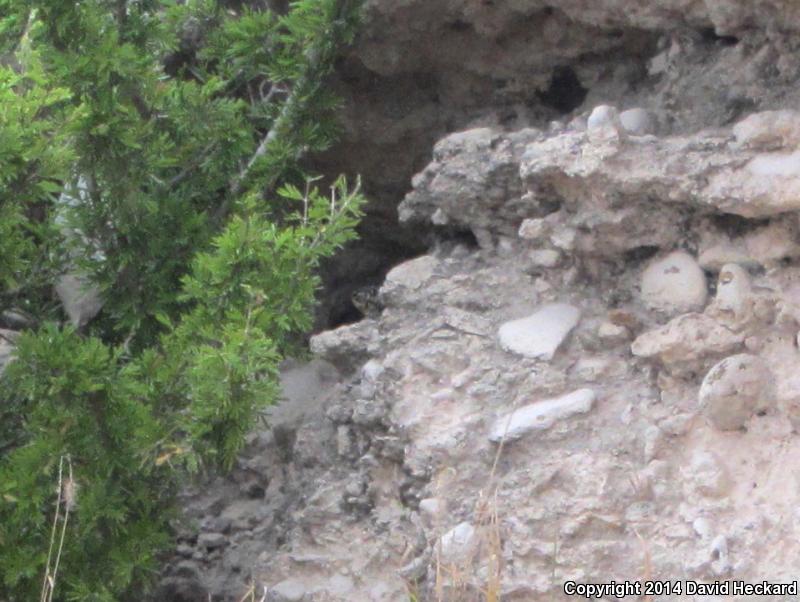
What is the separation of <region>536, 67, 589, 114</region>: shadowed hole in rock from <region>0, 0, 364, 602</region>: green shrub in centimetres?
53

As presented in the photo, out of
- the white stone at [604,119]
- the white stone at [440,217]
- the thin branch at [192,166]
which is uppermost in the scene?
the white stone at [604,119]

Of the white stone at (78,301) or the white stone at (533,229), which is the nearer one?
the white stone at (533,229)

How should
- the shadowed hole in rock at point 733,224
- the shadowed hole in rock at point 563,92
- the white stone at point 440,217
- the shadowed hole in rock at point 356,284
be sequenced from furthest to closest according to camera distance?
the shadowed hole in rock at point 356,284 → the shadowed hole in rock at point 563,92 → the white stone at point 440,217 → the shadowed hole in rock at point 733,224

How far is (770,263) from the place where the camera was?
2.65m

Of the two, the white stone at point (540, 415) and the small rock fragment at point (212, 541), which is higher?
the white stone at point (540, 415)

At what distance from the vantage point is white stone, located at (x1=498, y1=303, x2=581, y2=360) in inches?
110

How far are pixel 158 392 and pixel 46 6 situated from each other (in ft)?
2.88

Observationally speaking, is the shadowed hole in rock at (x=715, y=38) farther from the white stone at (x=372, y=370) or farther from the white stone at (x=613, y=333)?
the white stone at (x=372, y=370)

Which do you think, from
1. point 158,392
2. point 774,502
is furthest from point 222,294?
point 774,502

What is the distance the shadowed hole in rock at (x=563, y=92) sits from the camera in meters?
3.45

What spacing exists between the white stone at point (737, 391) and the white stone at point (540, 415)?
0.26 m

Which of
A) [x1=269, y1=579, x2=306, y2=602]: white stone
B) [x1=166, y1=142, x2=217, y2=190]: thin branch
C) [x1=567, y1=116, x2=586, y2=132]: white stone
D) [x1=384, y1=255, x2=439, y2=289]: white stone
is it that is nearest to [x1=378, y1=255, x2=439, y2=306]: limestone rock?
[x1=384, y1=255, x2=439, y2=289]: white stone

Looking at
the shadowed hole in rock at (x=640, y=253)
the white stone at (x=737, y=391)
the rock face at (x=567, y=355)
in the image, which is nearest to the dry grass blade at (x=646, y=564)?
the rock face at (x=567, y=355)

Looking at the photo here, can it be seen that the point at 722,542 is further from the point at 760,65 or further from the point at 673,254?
the point at 760,65
